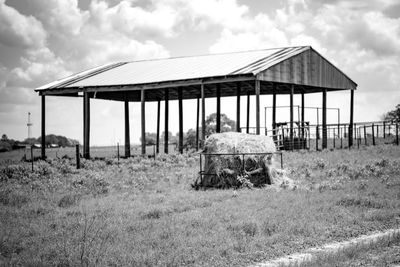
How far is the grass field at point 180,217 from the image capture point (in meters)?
8.65

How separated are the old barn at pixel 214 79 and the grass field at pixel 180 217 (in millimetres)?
10262

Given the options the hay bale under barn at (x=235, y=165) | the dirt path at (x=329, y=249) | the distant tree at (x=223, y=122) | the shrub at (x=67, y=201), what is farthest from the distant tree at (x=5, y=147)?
the dirt path at (x=329, y=249)

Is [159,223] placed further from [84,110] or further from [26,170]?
[84,110]

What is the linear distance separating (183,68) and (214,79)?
261 inches

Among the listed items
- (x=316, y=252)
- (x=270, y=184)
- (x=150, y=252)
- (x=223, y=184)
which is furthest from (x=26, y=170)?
(x=316, y=252)

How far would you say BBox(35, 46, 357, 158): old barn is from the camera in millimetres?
30156

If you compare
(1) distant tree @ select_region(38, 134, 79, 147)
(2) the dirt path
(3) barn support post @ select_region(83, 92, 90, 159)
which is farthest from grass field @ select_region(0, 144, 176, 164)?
(1) distant tree @ select_region(38, 134, 79, 147)

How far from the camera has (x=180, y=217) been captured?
11750 millimetres

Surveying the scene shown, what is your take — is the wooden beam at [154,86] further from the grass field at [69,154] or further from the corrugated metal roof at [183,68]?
the grass field at [69,154]

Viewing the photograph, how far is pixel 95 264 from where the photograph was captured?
7.94 meters

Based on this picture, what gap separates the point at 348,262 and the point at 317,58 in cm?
2886

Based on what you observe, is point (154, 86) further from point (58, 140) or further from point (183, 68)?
point (58, 140)

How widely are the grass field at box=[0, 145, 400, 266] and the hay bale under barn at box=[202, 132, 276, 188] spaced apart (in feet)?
3.37

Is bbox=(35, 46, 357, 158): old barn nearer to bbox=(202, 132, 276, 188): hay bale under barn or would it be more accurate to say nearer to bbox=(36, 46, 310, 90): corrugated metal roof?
bbox=(36, 46, 310, 90): corrugated metal roof
